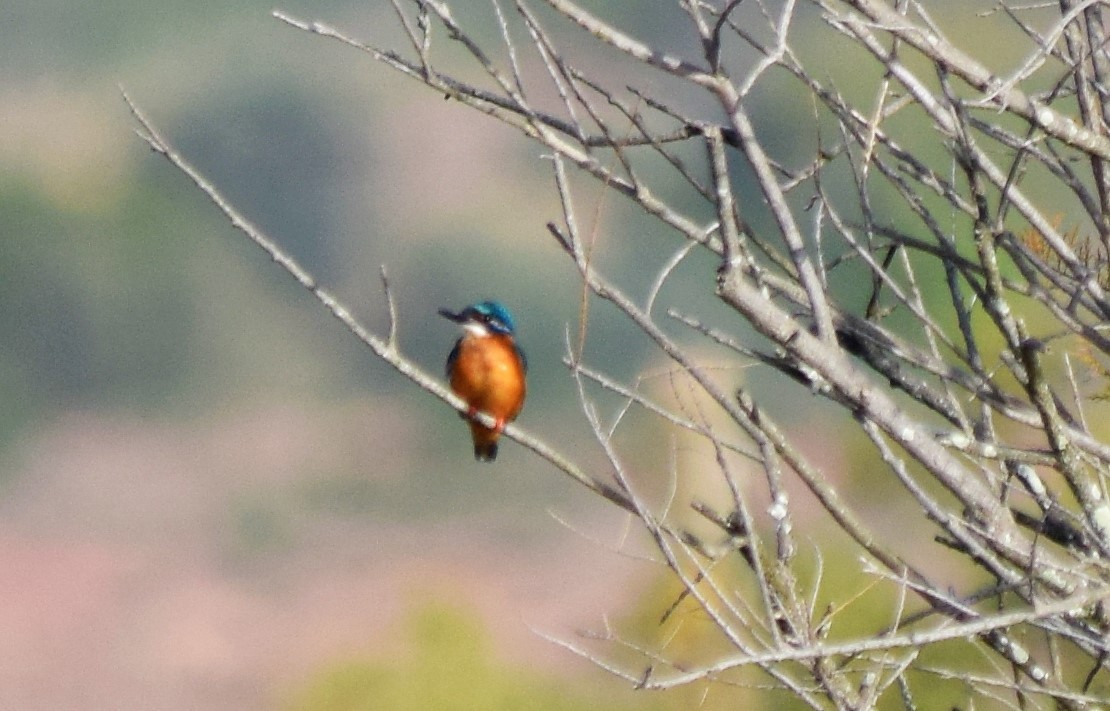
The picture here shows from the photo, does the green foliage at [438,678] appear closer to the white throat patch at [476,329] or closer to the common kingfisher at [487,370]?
the common kingfisher at [487,370]

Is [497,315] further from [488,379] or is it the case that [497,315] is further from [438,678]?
[438,678]

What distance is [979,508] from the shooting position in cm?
135

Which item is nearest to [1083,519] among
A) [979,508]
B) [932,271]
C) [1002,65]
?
[979,508]

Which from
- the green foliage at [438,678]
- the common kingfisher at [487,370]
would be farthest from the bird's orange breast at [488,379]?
the green foliage at [438,678]

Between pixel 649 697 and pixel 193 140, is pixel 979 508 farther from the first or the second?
pixel 193 140

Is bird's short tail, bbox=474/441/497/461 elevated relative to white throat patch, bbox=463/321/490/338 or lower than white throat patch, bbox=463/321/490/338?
lower

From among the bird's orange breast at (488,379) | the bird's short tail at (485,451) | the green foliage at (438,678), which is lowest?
the green foliage at (438,678)

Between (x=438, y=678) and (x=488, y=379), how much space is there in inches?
64.4

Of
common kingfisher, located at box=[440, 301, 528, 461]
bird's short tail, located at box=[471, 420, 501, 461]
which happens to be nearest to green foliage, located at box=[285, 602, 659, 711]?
bird's short tail, located at box=[471, 420, 501, 461]

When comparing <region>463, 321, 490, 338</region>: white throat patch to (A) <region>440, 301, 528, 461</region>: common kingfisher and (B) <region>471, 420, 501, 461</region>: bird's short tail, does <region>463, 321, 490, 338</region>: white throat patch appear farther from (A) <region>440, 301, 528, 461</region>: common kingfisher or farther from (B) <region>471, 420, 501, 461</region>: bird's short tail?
(B) <region>471, 420, 501, 461</region>: bird's short tail

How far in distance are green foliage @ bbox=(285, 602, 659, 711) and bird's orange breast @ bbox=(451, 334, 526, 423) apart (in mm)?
1482

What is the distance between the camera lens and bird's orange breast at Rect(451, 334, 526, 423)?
10.2 feet

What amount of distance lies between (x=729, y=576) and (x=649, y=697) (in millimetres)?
928

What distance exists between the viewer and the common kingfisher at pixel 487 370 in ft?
10.2
